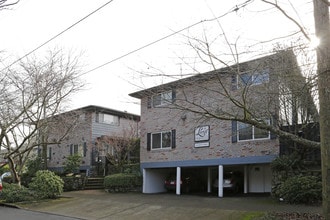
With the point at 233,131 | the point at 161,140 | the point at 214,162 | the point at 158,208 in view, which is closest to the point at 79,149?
the point at 161,140

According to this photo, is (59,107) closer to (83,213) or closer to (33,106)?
(33,106)

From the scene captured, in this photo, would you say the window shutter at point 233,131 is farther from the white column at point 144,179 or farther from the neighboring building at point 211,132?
the white column at point 144,179

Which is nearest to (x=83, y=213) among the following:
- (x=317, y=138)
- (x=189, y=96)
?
(x=189, y=96)

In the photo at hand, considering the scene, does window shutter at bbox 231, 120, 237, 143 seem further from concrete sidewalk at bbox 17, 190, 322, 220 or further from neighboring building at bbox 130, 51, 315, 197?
concrete sidewalk at bbox 17, 190, 322, 220

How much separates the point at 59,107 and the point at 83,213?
28.3 feet

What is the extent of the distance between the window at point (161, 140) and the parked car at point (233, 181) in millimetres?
3645

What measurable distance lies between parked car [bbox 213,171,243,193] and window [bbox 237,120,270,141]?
276 cm

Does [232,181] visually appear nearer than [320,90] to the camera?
No

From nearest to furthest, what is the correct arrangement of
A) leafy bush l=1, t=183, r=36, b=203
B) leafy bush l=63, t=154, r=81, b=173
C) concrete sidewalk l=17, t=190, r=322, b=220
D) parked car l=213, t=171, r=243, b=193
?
1. concrete sidewalk l=17, t=190, r=322, b=220
2. leafy bush l=1, t=183, r=36, b=203
3. parked car l=213, t=171, r=243, b=193
4. leafy bush l=63, t=154, r=81, b=173

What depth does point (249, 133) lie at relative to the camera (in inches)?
779

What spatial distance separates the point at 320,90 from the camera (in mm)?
7535

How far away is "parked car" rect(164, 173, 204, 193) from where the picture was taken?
2428 cm

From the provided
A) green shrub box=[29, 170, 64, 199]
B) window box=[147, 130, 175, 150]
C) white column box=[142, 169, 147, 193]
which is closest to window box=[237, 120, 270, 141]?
window box=[147, 130, 175, 150]

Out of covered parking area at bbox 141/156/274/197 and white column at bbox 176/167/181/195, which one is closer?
covered parking area at bbox 141/156/274/197
